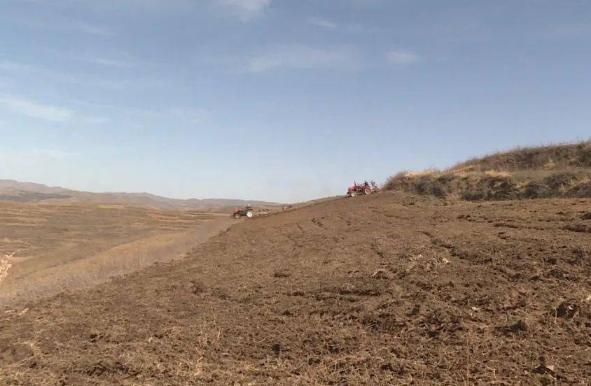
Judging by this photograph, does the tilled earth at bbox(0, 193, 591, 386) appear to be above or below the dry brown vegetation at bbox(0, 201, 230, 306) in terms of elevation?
above

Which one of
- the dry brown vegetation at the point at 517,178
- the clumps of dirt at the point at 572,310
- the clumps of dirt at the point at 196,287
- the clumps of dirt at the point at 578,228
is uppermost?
the dry brown vegetation at the point at 517,178

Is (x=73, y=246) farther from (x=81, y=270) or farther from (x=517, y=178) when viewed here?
(x=517, y=178)

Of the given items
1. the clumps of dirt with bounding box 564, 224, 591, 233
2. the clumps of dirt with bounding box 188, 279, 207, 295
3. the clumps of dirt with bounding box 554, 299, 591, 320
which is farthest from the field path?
the clumps of dirt with bounding box 564, 224, 591, 233

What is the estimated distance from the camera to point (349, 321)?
7027mm

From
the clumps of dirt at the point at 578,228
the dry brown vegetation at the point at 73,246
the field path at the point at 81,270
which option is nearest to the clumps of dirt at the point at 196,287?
the field path at the point at 81,270

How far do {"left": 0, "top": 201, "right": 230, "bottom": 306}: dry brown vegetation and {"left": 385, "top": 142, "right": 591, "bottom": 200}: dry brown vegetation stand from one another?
14.6 m

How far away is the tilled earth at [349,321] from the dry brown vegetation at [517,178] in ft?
25.2

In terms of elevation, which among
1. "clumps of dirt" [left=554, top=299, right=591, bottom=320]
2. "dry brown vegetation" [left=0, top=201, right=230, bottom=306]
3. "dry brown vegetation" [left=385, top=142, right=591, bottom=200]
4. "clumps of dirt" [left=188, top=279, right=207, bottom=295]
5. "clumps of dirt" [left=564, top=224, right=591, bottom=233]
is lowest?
"dry brown vegetation" [left=0, top=201, right=230, bottom=306]

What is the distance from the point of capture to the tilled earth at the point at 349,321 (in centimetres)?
528

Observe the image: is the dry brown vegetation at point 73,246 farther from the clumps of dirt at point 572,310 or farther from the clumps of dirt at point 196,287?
the clumps of dirt at point 572,310

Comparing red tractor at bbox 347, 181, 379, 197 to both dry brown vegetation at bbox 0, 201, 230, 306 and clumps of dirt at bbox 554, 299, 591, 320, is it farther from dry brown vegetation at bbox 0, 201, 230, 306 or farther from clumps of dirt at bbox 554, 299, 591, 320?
clumps of dirt at bbox 554, 299, 591, 320

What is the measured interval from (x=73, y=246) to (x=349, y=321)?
81.5ft

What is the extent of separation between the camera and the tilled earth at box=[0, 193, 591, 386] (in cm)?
528

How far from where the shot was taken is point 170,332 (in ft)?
23.9
